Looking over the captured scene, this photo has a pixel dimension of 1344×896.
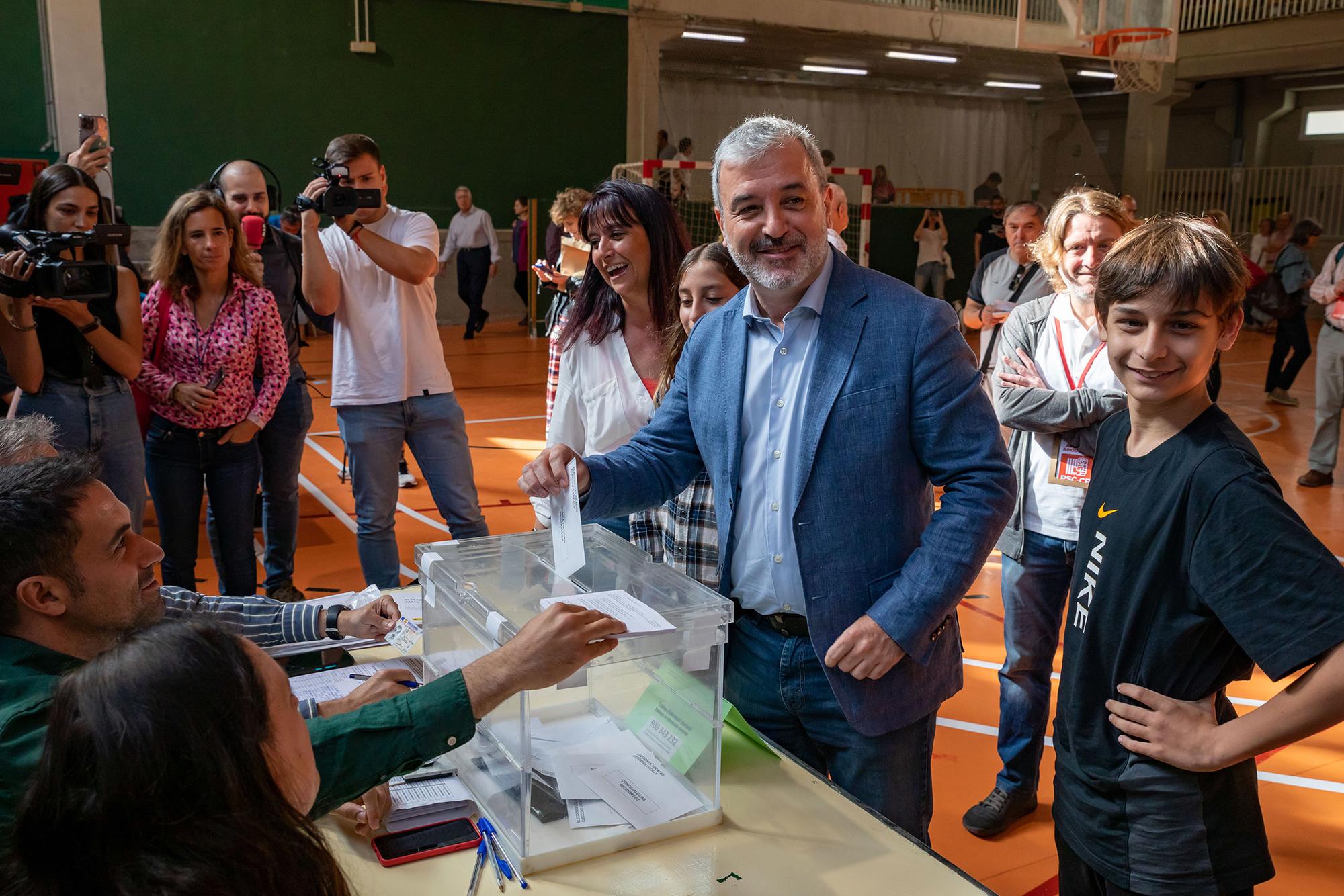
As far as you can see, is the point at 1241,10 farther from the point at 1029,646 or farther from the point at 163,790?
the point at 163,790

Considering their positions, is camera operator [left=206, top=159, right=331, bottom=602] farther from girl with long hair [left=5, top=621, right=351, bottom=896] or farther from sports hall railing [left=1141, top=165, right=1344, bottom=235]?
sports hall railing [left=1141, top=165, right=1344, bottom=235]

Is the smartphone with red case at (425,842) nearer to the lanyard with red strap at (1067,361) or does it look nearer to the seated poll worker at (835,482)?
the seated poll worker at (835,482)

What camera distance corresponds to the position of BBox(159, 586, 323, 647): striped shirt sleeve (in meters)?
2.46

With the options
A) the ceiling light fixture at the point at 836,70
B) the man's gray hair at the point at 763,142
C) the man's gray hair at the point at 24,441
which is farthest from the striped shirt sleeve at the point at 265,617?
the ceiling light fixture at the point at 836,70

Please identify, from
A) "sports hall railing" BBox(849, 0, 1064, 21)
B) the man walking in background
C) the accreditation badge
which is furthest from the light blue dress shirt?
"sports hall railing" BBox(849, 0, 1064, 21)

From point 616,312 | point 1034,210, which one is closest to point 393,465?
point 616,312

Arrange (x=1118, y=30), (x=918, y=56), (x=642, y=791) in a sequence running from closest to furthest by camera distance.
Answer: (x=642, y=791) < (x=1118, y=30) < (x=918, y=56)

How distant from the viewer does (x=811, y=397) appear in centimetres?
195

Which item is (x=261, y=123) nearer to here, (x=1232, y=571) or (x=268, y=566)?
(x=268, y=566)

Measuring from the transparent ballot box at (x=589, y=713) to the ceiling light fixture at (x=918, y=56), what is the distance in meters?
18.5

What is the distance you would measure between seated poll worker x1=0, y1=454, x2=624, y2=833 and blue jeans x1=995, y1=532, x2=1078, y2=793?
1.90 metres

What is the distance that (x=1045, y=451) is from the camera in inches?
122

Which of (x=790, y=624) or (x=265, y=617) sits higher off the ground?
(x=790, y=624)

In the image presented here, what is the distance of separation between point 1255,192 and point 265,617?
22.4 m
